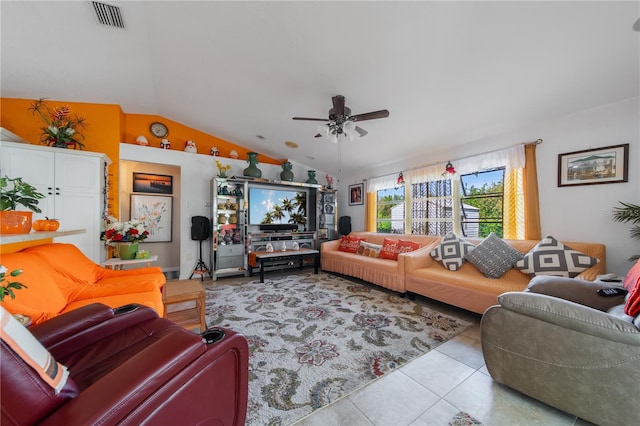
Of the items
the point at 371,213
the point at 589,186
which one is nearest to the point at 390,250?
the point at 371,213

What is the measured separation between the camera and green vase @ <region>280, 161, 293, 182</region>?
4.94m

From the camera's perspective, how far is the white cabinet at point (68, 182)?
102 inches

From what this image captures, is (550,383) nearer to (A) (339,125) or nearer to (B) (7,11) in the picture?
(A) (339,125)

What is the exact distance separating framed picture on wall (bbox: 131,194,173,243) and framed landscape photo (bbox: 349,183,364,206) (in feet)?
12.4

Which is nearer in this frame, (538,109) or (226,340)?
(226,340)

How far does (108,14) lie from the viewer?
2.11 metres

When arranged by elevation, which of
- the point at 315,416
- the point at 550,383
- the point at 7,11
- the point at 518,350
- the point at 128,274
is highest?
the point at 7,11

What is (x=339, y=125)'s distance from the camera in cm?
270

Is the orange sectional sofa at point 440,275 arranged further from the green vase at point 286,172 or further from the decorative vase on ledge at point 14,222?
the decorative vase on ledge at point 14,222

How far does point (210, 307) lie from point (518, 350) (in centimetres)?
287

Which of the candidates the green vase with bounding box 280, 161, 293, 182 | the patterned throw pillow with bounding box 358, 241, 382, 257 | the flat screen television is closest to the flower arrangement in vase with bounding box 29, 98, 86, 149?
the flat screen television

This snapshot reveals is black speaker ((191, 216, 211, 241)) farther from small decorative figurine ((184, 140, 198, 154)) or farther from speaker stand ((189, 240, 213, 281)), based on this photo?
small decorative figurine ((184, 140, 198, 154))

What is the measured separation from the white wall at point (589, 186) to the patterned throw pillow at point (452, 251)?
906mm

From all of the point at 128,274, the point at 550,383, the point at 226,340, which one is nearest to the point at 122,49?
the point at 128,274
